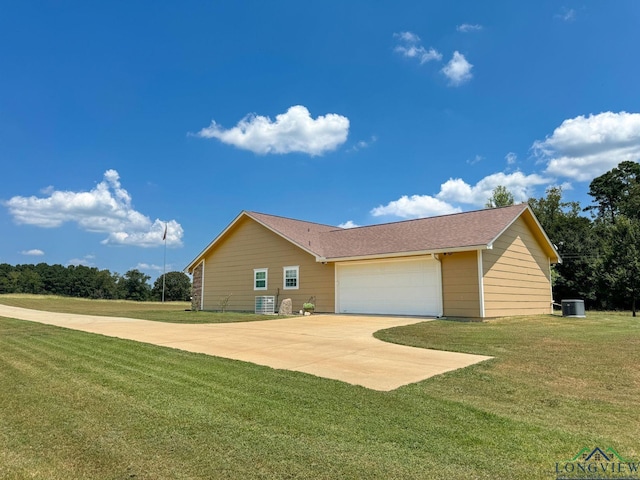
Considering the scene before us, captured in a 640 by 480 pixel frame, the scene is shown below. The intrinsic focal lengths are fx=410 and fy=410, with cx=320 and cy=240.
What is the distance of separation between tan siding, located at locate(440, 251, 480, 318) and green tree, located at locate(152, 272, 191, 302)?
6411 cm

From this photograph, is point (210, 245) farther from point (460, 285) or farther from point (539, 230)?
point (539, 230)

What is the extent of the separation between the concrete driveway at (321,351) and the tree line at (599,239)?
698 inches

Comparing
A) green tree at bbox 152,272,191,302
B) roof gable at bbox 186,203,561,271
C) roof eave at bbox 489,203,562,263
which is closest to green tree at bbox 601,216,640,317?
roof eave at bbox 489,203,562,263

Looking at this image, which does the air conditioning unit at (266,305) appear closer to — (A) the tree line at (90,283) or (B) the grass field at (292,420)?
(B) the grass field at (292,420)

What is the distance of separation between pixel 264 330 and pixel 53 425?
25.3 feet

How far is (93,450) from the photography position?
10.7ft

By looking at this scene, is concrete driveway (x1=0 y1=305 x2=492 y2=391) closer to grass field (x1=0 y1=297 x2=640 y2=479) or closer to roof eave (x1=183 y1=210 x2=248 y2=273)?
grass field (x1=0 y1=297 x2=640 y2=479)

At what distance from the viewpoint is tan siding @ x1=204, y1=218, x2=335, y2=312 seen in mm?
18375

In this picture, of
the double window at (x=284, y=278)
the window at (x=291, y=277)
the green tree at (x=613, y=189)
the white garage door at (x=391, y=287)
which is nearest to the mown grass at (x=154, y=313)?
the double window at (x=284, y=278)

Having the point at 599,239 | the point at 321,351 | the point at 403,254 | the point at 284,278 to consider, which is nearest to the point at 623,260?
the point at 599,239

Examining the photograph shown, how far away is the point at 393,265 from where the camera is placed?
16203 mm

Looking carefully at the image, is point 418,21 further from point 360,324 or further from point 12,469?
point 12,469

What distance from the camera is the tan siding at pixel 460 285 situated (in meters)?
14.1

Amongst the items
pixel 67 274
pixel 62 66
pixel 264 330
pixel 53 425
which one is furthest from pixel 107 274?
pixel 53 425
